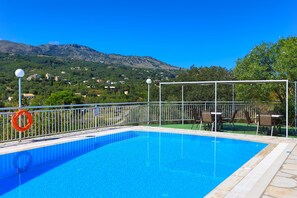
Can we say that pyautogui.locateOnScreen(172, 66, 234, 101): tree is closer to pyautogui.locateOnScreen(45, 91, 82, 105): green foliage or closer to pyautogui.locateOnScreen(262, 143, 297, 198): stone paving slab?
pyautogui.locateOnScreen(45, 91, 82, 105): green foliage

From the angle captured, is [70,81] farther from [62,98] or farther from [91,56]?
[91,56]

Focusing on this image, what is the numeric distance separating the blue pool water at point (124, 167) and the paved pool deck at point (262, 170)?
0.31m

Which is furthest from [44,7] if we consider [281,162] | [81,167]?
[281,162]

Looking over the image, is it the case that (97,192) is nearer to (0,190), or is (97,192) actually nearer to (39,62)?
(0,190)

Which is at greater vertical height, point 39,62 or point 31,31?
point 31,31

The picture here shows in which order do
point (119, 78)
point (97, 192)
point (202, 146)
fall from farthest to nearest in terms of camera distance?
point (119, 78) → point (202, 146) → point (97, 192)

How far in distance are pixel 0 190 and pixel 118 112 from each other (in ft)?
22.8

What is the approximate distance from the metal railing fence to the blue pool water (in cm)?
133

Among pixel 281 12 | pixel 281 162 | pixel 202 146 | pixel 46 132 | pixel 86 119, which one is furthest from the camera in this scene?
pixel 281 12

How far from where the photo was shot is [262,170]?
4910 millimetres

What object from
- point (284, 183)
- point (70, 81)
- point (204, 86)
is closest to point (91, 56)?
point (70, 81)

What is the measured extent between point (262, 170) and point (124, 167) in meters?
2.59

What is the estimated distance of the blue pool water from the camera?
4312 millimetres

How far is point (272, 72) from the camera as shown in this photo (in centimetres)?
1133
